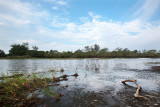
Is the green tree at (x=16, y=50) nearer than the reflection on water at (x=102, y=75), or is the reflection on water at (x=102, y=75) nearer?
the reflection on water at (x=102, y=75)

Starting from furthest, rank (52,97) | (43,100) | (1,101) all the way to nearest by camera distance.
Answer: (52,97)
(43,100)
(1,101)

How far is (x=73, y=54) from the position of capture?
10819cm

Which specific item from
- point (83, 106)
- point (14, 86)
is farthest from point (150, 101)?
point (14, 86)

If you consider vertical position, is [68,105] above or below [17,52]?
below

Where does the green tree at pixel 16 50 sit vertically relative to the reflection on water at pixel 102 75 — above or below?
above

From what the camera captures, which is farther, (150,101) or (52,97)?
(52,97)

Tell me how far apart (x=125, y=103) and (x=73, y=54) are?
339ft

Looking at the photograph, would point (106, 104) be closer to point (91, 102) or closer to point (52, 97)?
point (91, 102)

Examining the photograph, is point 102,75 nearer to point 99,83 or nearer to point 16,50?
point 99,83

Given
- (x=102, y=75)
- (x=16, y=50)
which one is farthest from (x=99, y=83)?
(x=16, y=50)

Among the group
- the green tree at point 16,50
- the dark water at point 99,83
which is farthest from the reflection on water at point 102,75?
the green tree at point 16,50

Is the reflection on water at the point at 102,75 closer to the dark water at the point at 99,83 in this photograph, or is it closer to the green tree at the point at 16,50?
the dark water at the point at 99,83

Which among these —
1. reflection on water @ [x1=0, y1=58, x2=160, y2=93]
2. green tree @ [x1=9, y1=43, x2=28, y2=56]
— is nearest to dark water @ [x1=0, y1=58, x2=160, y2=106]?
reflection on water @ [x1=0, y1=58, x2=160, y2=93]

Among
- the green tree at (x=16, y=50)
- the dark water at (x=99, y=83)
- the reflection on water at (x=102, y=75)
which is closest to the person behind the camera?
the dark water at (x=99, y=83)
